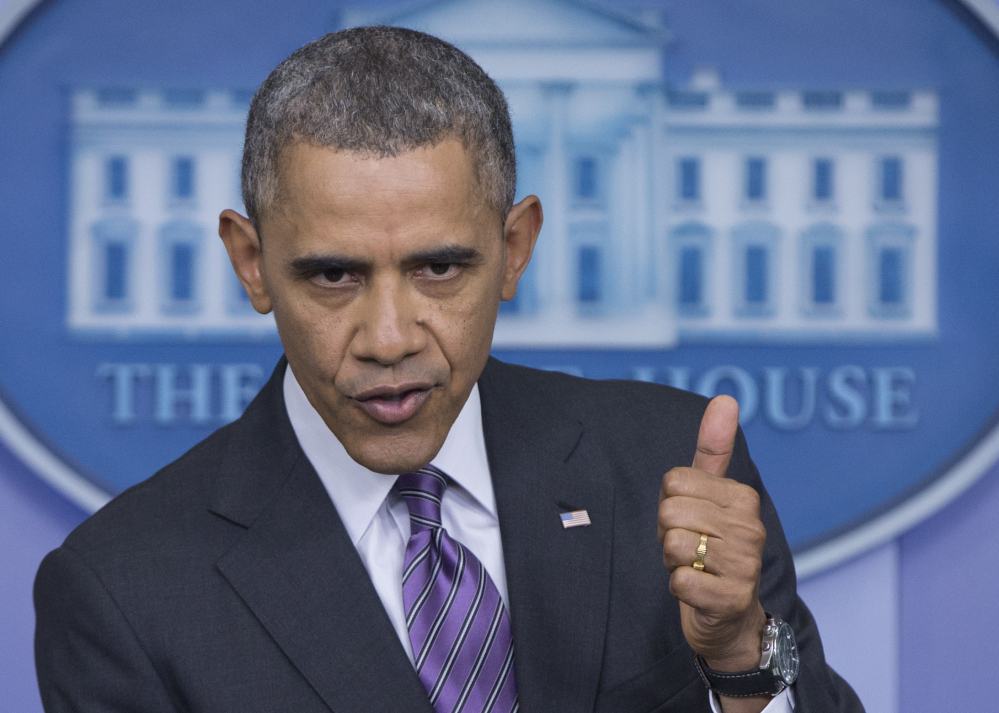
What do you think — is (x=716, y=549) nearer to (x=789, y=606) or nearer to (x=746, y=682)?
(x=746, y=682)

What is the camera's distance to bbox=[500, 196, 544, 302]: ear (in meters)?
1.33

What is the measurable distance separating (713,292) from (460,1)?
31.6 inches

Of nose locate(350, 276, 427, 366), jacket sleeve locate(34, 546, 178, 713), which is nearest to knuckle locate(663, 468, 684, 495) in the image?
nose locate(350, 276, 427, 366)

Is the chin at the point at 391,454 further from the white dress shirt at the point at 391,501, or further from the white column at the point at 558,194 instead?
the white column at the point at 558,194

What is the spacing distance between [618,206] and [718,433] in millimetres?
1077

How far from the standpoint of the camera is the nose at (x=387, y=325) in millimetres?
1120

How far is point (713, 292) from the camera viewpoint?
7.18ft

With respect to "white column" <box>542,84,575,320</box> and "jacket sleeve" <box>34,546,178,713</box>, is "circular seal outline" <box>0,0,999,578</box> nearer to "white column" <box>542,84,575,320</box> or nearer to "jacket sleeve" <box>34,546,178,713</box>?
"white column" <box>542,84,575,320</box>

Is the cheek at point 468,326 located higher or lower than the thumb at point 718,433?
higher

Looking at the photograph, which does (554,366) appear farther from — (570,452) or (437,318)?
(437,318)

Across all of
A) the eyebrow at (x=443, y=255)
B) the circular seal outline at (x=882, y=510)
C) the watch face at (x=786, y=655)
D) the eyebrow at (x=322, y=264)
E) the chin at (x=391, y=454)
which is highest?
the eyebrow at (x=443, y=255)

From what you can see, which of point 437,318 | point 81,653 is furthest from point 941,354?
point 81,653

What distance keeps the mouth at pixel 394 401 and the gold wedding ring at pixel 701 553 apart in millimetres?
344

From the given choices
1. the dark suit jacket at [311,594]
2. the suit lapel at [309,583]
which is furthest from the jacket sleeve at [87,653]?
the suit lapel at [309,583]
